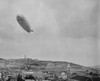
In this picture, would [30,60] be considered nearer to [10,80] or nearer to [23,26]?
[23,26]

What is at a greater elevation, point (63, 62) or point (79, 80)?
point (63, 62)

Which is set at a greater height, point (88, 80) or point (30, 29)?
point (30, 29)

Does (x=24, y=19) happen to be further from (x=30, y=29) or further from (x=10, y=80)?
(x=10, y=80)

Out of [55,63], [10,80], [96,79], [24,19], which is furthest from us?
[55,63]

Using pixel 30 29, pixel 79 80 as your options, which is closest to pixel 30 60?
pixel 30 29

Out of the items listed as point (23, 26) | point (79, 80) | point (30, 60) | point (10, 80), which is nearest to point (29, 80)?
point (10, 80)

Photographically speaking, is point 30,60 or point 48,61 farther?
point 48,61

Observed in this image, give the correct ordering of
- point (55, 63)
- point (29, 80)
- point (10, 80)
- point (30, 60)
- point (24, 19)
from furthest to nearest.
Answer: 1. point (55, 63)
2. point (30, 60)
3. point (24, 19)
4. point (10, 80)
5. point (29, 80)

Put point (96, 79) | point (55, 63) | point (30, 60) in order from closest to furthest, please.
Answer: point (96, 79) → point (30, 60) → point (55, 63)

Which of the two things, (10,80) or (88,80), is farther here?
(88,80)
